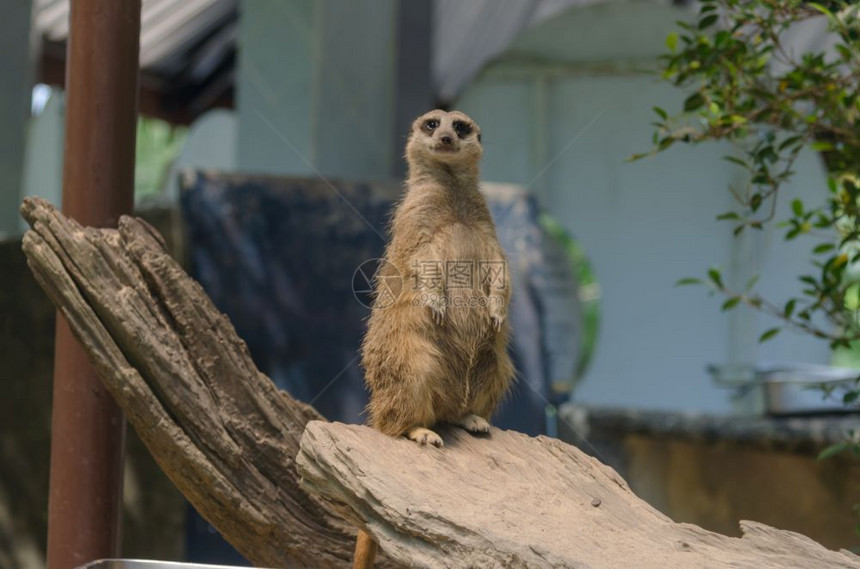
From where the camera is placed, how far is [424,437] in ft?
5.49

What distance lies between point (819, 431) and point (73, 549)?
2706 mm

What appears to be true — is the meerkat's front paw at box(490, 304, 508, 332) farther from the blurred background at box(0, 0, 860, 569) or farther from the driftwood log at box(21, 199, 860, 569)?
the blurred background at box(0, 0, 860, 569)

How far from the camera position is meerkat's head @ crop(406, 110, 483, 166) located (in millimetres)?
1624

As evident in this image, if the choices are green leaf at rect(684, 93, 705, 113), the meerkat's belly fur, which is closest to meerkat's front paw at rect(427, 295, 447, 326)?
the meerkat's belly fur

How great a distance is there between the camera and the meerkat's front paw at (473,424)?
1770 millimetres

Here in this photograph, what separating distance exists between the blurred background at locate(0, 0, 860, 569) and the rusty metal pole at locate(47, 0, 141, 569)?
407 mm

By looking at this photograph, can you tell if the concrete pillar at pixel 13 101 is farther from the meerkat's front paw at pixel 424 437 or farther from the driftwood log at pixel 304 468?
the meerkat's front paw at pixel 424 437

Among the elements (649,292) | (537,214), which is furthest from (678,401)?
(537,214)

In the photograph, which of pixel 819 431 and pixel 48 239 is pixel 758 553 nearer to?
pixel 48 239

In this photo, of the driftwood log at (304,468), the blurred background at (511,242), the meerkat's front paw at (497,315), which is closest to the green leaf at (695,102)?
the blurred background at (511,242)

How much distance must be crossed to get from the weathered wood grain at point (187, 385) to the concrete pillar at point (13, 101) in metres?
2.44

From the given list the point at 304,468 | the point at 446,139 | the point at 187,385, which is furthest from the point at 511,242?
the point at 304,468

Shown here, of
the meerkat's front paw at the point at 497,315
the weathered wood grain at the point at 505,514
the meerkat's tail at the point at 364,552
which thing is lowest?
the meerkat's tail at the point at 364,552

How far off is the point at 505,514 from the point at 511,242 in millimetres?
1641
